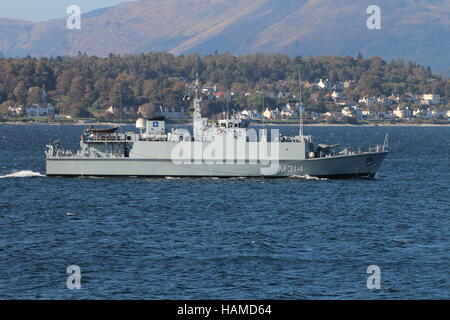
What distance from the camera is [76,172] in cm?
5803

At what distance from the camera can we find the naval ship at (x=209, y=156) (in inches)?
2196

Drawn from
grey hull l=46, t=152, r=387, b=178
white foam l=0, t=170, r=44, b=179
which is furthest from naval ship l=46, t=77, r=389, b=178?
white foam l=0, t=170, r=44, b=179

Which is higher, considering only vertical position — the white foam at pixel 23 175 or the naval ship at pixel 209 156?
the naval ship at pixel 209 156

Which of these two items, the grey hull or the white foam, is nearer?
the grey hull

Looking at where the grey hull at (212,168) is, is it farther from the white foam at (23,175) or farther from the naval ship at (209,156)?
the white foam at (23,175)

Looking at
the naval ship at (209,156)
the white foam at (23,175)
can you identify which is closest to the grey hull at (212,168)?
the naval ship at (209,156)

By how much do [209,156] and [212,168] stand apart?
3.06 ft

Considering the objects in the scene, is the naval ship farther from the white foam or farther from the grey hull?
the white foam

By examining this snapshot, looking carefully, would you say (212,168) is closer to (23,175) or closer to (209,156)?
(209,156)

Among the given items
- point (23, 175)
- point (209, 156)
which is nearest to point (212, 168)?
point (209, 156)

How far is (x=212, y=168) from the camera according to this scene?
186 ft

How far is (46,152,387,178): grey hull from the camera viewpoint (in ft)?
185
